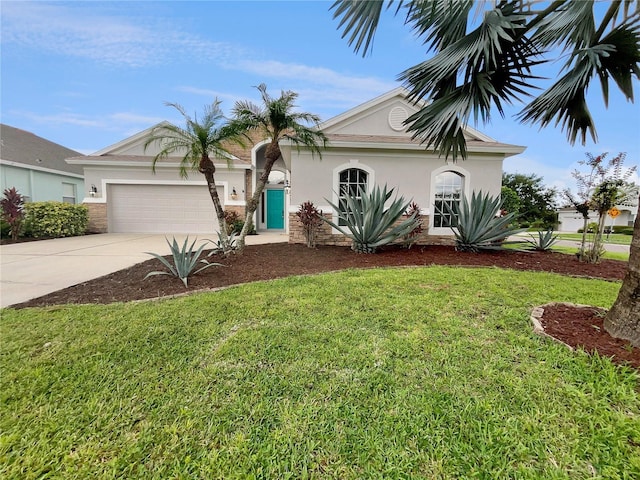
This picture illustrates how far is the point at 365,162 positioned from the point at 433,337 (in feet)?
22.6

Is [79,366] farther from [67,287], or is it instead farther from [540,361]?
Result: [540,361]

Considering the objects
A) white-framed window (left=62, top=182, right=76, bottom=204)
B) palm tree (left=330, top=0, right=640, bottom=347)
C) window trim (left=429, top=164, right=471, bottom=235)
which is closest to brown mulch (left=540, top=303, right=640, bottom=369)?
palm tree (left=330, top=0, right=640, bottom=347)

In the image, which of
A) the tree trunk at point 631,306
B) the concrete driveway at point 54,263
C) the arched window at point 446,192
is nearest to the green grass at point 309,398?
the tree trunk at point 631,306

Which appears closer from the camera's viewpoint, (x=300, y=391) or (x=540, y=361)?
(x=300, y=391)

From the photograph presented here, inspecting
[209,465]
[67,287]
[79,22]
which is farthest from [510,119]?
[79,22]

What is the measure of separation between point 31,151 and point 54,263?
51.0 ft

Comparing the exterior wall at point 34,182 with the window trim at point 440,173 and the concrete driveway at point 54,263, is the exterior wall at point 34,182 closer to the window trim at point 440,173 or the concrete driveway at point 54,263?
the concrete driveway at point 54,263

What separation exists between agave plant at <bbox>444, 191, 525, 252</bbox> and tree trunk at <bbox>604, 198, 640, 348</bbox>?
15.1 feet

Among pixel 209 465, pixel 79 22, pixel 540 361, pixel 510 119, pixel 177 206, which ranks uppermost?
pixel 79 22

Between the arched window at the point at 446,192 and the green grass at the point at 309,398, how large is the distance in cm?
615

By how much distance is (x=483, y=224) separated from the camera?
23.0 feet

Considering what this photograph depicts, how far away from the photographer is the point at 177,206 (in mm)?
13438

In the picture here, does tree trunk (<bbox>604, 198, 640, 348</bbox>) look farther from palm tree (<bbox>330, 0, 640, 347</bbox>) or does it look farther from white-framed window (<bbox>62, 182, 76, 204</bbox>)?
white-framed window (<bbox>62, 182, 76, 204</bbox>)

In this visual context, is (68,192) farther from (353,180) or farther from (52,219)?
(353,180)
